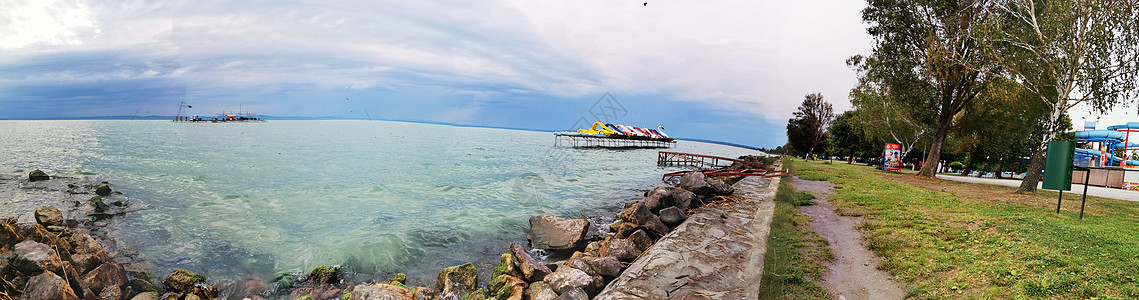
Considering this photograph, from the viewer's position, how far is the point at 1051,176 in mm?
8281

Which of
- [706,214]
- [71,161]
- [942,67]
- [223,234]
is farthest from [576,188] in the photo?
[71,161]

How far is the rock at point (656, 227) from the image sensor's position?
9.09m

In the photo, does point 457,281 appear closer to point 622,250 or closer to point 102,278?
point 622,250

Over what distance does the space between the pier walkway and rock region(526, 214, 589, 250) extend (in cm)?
231

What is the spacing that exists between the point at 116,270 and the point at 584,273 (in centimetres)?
739

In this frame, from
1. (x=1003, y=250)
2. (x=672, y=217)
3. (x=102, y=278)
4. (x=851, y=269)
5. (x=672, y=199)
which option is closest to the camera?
(x=851, y=269)

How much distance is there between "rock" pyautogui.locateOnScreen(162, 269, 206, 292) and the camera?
23.1ft

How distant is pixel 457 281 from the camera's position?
22.4ft

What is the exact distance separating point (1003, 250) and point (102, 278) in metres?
12.8

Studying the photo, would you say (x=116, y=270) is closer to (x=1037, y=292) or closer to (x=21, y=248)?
(x=21, y=248)

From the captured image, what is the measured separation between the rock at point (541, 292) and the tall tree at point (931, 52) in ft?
66.0

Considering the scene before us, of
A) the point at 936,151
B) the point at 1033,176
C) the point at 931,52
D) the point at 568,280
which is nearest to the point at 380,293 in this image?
the point at 568,280

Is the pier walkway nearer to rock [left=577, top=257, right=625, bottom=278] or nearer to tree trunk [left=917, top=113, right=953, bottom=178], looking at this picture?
rock [left=577, top=257, right=625, bottom=278]

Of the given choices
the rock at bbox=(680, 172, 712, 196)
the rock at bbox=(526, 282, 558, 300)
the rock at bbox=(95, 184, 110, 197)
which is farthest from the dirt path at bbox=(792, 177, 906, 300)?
the rock at bbox=(95, 184, 110, 197)
